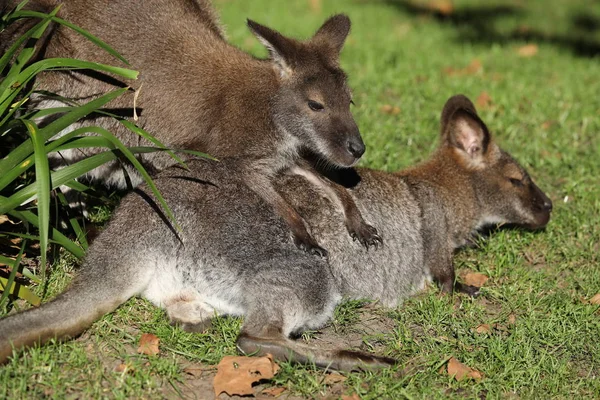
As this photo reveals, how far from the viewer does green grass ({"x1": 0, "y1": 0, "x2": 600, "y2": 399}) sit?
3.97 metres

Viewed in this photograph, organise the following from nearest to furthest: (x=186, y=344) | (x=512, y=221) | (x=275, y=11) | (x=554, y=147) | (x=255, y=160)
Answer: (x=186, y=344), (x=255, y=160), (x=512, y=221), (x=554, y=147), (x=275, y=11)

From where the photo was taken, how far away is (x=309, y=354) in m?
4.07

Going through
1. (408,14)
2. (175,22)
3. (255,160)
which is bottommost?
(408,14)

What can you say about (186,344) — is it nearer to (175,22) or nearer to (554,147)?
(175,22)

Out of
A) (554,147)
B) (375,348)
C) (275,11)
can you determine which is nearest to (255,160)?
(375,348)

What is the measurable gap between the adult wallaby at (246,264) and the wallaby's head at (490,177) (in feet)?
2.24

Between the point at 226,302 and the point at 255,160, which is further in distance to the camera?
the point at 255,160

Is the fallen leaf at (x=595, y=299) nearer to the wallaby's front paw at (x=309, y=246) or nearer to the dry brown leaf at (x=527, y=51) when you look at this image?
the wallaby's front paw at (x=309, y=246)

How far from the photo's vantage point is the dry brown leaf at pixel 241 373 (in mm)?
3795

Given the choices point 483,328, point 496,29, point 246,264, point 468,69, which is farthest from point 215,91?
point 496,29

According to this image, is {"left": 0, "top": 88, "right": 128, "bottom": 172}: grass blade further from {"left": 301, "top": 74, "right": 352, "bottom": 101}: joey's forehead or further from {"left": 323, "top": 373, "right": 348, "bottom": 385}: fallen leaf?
{"left": 323, "top": 373, "right": 348, "bottom": 385}: fallen leaf

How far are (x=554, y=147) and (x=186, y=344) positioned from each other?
14.4 ft

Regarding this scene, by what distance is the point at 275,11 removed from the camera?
11102mm

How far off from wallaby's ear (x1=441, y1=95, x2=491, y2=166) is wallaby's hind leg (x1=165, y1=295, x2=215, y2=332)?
2541mm
